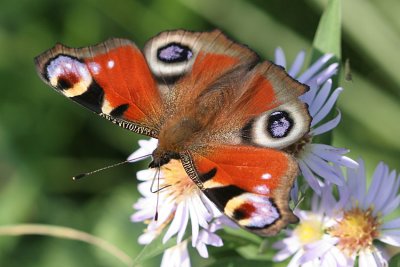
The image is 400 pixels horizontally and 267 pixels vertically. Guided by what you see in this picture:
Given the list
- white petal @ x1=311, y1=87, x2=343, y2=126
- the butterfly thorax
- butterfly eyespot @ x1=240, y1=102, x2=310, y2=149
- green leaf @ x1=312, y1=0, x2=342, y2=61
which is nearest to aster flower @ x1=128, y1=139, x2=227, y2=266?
the butterfly thorax

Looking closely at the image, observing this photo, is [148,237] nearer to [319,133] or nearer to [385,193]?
[319,133]

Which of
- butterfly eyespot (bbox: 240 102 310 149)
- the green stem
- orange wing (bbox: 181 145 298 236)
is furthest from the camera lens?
the green stem

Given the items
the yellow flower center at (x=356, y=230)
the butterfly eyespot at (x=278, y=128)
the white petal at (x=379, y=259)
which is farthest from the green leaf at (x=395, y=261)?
the butterfly eyespot at (x=278, y=128)

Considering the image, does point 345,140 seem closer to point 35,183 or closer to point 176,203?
point 176,203

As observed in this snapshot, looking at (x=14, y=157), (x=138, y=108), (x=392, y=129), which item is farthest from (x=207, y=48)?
(x=14, y=157)

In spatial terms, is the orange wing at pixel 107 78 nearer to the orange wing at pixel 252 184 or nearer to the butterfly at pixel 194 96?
the butterfly at pixel 194 96

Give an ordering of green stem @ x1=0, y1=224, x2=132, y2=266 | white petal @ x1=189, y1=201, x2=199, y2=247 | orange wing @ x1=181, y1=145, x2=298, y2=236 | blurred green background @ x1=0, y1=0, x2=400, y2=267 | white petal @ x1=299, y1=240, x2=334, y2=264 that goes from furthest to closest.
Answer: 1. blurred green background @ x1=0, y1=0, x2=400, y2=267
2. green stem @ x1=0, y1=224, x2=132, y2=266
3. white petal @ x1=299, y1=240, x2=334, y2=264
4. white petal @ x1=189, y1=201, x2=199, y2=247
5. orange wing @ x1=181, y1=145, x2=298, y2=236

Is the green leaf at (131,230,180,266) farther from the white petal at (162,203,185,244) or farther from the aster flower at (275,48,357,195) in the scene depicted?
the aster flower at (275,48,357,195)
